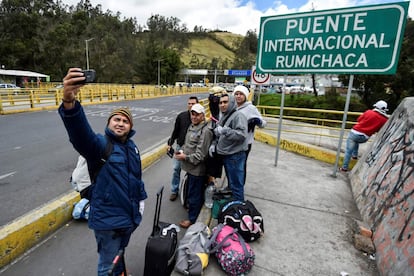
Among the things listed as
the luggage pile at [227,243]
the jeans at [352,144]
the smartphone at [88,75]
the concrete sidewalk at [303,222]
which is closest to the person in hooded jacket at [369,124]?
the jeans at [352,144]

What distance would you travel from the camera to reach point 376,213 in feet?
9.37

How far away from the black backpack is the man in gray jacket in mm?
495

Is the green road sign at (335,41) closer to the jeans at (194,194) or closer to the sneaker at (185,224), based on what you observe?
the jeans at (194,194)

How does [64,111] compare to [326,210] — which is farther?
[326,210]

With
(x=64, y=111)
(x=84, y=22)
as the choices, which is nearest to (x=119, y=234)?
(x=64, y=111)

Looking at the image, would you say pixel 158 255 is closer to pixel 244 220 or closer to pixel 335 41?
pixel 244 220

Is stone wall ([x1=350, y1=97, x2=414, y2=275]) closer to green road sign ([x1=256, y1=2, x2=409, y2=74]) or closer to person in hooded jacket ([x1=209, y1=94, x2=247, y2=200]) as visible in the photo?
green road sign ([x1=256, y1=2, x2=409, y2=74])

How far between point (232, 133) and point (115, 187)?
1.76 metres

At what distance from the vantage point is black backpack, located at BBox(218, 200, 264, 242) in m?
2.67

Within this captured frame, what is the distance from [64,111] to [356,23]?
4.91m

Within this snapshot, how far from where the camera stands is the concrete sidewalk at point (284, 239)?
94.8 inches

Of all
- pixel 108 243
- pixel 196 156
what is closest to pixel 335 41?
pixel 196 156

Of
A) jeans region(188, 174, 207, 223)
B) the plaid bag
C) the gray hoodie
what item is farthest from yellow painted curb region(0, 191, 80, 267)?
the gray hoodie

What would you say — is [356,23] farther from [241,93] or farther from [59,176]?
[59,176]
